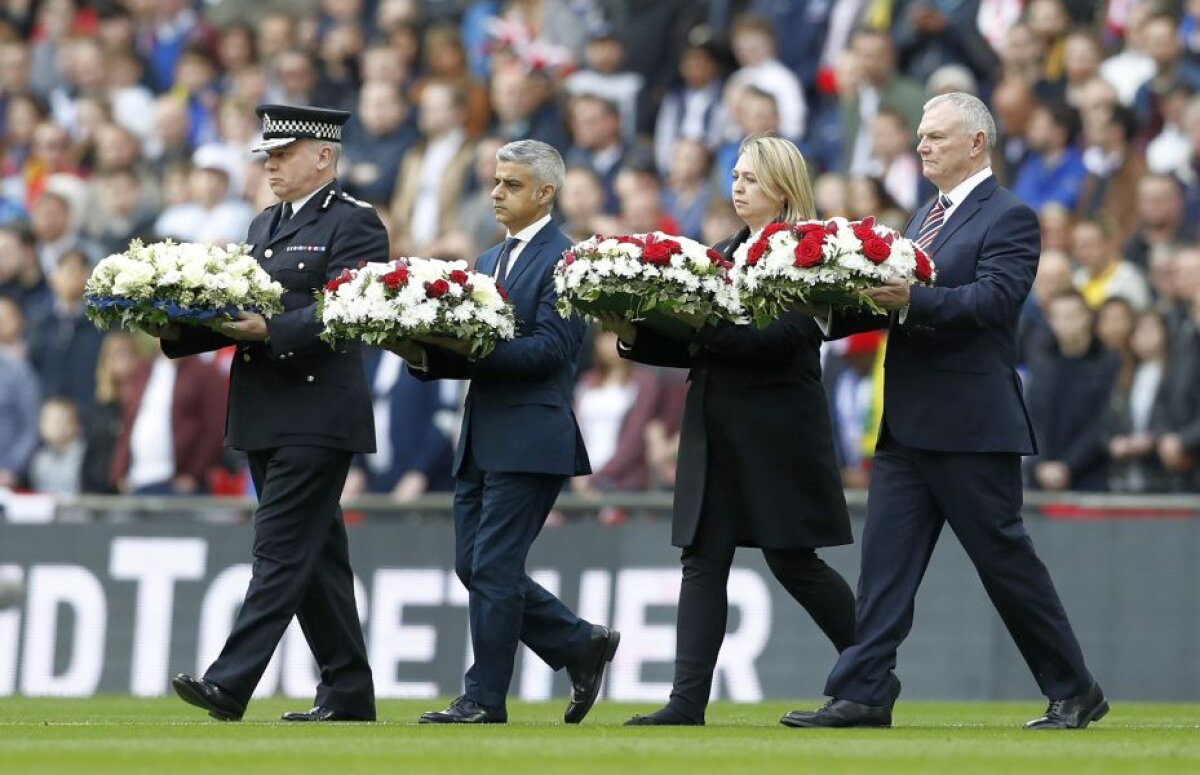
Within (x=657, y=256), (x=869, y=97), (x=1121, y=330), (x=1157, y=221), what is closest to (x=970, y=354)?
(x=657, y=256)

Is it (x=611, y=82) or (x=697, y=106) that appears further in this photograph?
(x=611, y=82)

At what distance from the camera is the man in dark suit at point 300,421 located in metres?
10.6

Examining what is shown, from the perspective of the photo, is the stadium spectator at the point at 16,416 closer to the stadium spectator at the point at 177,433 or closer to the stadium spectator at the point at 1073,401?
the stadium spectator at the point at 177,433

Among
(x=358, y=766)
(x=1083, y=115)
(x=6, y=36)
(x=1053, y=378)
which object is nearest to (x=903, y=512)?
(x=358, y=766)

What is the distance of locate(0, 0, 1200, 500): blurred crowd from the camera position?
15.9 metres

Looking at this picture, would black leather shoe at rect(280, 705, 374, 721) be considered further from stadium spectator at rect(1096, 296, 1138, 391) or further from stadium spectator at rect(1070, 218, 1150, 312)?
stadium spectator at rect(1070, 218, 1150, 312)

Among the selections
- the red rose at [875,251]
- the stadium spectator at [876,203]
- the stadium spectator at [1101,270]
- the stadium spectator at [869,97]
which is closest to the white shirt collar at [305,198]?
the red rose at [875,251]

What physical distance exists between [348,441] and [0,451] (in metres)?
7.86

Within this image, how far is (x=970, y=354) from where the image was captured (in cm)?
1013

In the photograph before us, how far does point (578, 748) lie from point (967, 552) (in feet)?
6.36

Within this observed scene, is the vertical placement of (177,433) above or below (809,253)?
below

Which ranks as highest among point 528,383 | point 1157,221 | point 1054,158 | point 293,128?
point 1054,158

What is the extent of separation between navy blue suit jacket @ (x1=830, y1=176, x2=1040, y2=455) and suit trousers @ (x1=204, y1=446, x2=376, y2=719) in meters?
2.43

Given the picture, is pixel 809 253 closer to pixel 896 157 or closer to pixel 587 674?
pixel 587 674
